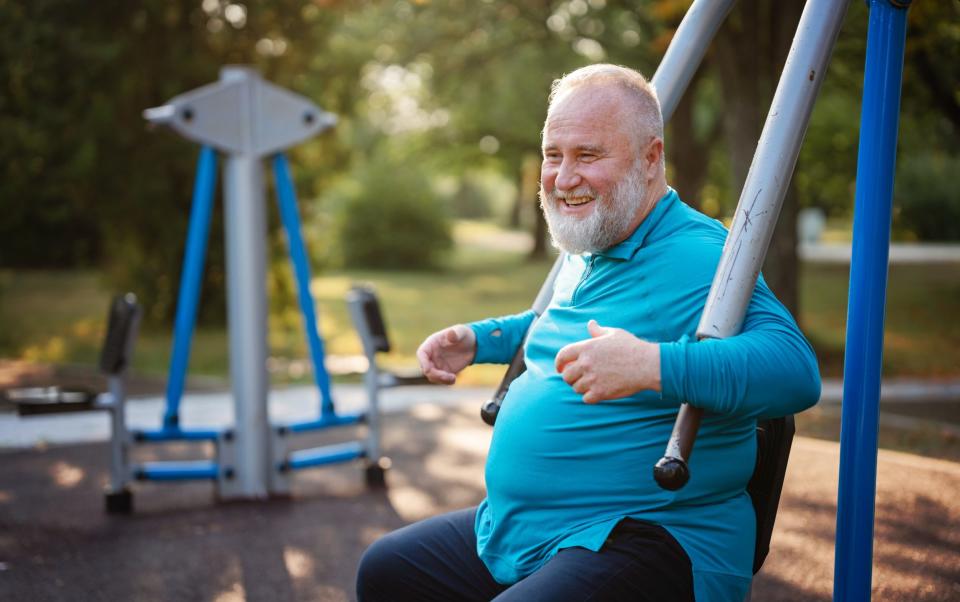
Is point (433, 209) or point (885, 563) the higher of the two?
point (885, 563)

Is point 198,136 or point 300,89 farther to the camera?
point 300,89

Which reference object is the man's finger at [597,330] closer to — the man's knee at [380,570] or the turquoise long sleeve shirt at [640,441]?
the turquoise long sleeve shirt at [640,441]

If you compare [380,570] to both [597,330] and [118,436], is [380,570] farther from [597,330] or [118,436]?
[118,436]

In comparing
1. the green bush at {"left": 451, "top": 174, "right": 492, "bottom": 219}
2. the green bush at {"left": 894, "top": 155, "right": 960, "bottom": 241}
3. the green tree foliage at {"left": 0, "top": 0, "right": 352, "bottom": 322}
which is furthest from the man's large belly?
the green bush at {"left": 451, "top": 174, "right": 492, "bottom": 219}

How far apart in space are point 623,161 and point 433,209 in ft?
83.4

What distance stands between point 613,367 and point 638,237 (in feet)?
1.45

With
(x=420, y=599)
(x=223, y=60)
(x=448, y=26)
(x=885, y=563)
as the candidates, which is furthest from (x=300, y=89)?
(x=420, y=599)

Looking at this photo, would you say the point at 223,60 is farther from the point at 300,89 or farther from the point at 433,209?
the point at 433,209

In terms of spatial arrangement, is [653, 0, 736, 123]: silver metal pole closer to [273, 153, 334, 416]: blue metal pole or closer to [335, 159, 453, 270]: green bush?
[273, 153, 334, 416]: blue metal pole

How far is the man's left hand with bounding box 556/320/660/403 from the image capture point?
169 cm

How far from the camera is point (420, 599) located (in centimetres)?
223

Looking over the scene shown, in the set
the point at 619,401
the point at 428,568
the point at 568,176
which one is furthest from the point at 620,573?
the point at 568,176

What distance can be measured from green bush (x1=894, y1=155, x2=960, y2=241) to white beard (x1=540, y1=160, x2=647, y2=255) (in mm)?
26447

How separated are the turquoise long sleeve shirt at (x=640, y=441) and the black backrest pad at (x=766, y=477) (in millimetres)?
85
